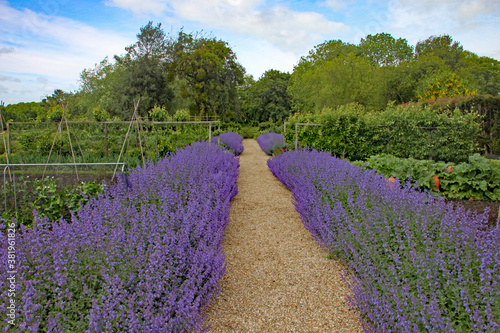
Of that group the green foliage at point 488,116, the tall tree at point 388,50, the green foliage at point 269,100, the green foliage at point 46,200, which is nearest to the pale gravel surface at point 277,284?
the green foliage at point 46,200

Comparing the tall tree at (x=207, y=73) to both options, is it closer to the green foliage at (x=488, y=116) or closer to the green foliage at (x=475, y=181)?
the green foliage at (x=488, y=116)

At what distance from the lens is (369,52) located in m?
33.0

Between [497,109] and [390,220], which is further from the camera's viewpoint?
[497,109]

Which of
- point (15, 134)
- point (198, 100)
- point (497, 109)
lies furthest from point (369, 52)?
point (15, 134)

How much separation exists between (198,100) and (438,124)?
22.6 metres

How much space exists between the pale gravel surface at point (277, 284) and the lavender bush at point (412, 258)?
21cm

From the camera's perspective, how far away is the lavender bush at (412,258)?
5.70 ft

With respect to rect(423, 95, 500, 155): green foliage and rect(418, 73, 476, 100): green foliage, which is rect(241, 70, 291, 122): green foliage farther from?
rect(423, 95, 500, 155): green foliage

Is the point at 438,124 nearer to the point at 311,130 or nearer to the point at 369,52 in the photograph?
the point at 311,130

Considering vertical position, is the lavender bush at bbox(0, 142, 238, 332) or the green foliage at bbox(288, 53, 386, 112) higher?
the green foliage at bbox(288, 53, 386, 112)

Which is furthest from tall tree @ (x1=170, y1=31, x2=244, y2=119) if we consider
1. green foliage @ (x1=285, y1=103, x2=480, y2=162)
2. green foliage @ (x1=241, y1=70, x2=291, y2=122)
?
green foliage @ (x1=285, y1=103, x2=480, y2=162)

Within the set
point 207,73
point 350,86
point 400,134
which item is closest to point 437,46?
point 350,86

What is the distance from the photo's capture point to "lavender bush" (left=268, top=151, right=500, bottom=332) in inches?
68.4

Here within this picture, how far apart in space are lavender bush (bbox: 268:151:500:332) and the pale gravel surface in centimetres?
21
